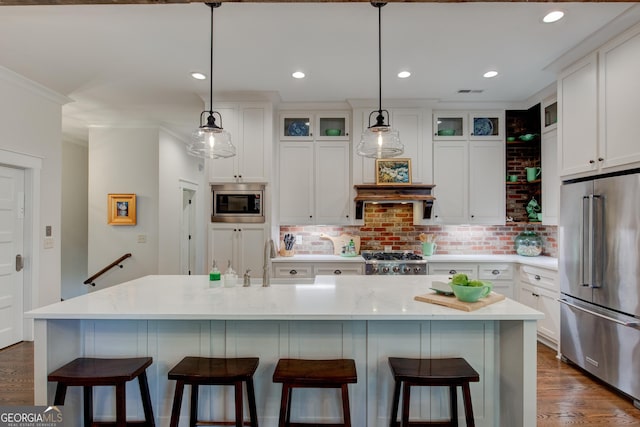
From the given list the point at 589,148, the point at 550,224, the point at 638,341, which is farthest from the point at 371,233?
the point at 638,341

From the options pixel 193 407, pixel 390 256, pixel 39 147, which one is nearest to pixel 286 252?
pixel 390 256

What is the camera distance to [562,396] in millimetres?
2475

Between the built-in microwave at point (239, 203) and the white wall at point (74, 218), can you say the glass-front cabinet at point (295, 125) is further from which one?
the white wall at point (74, 218)

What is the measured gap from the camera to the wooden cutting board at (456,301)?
1735 mm

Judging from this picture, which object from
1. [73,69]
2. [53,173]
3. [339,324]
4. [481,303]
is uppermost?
[73,69]

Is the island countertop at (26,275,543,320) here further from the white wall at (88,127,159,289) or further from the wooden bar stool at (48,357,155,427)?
the white wall at (88,127,159,289)

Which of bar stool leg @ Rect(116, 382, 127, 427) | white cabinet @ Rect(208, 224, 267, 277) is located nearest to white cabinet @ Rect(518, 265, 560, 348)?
white cabinet @ Rect(208, 224, 267, 277)

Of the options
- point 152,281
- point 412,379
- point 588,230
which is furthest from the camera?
point 588,230

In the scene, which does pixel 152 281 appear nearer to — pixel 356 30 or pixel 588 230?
pixel 356 30

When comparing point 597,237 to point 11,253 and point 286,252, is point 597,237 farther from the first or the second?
point 11,253

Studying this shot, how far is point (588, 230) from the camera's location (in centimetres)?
266

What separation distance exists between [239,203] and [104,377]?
251cm

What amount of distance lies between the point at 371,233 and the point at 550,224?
2073mm

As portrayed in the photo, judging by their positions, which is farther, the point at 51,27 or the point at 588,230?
the point at 588,230
